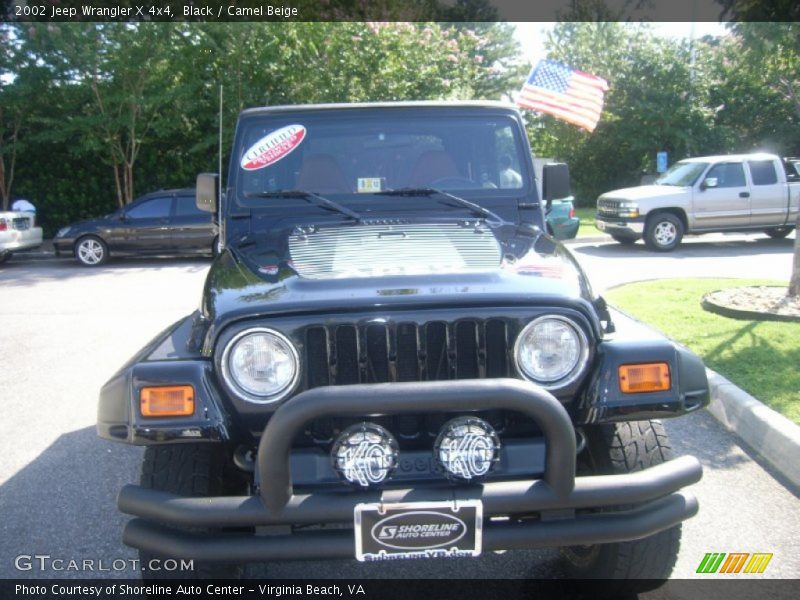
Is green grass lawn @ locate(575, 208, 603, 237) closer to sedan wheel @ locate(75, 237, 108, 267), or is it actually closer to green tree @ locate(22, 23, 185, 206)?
green tree @ locate(22, 23, 185, 206)

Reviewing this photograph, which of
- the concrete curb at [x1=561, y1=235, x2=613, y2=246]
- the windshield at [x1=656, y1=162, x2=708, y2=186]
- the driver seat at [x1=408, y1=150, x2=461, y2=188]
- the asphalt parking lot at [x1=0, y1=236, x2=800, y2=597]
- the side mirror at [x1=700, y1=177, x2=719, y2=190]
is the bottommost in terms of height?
the asphalt parking lot at [x1=0, y1=236, x2=800, y2=597]

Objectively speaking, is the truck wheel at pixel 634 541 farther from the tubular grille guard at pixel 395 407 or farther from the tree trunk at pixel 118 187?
the tree trunk at pixel 118 187

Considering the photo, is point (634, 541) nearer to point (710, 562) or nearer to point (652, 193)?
point (710, 562)

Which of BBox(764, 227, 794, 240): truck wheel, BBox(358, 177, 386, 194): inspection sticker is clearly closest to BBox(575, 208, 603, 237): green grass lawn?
BBox(764, 227, 794, 240): truck wheel

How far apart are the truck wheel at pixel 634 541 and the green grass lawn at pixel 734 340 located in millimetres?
2117

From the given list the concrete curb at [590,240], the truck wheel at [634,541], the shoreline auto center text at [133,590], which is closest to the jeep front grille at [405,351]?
the truck wheel at [634,541]

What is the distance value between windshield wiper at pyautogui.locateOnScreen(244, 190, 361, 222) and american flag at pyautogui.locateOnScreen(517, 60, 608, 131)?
14408 millimetres

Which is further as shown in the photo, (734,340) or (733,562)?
(734,340)

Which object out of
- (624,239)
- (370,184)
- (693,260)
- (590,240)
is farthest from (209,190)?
(590,240)

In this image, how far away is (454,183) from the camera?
4262 mm

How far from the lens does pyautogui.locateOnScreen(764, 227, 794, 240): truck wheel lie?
16.4 meters

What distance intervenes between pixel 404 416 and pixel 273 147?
6.65ft

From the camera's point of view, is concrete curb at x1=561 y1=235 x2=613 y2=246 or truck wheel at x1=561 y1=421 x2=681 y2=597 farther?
concrete curb at x1=561 y1=235 x2=613 y2=246

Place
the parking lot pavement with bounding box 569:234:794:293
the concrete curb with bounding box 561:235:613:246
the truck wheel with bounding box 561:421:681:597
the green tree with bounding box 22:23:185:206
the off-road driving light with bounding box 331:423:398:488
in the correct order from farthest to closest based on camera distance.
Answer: the concrete curb with bounding box 561:235:613:246 < the green tree with bounding box 22:23:185:206 < the parking lot pavement with bounding box 569:234:794:293 < the truck wheel with bounding box 561:421:681:597 < the off-road driving light with bounding box 331:423:398:488
